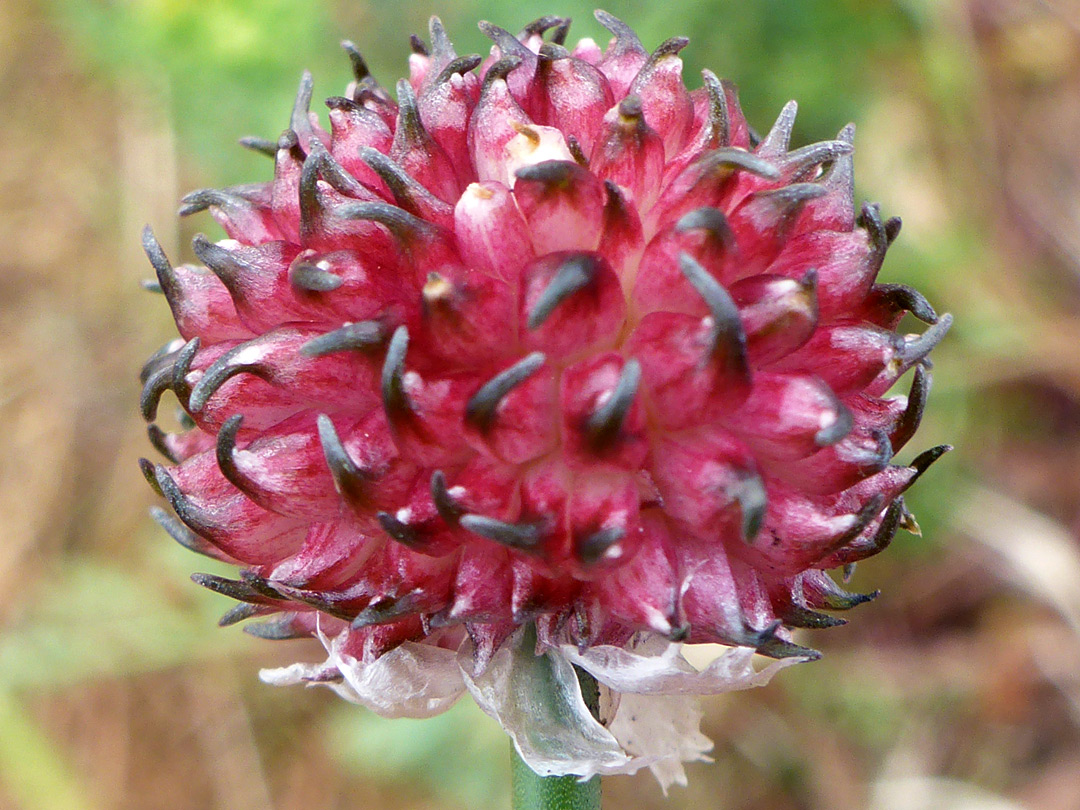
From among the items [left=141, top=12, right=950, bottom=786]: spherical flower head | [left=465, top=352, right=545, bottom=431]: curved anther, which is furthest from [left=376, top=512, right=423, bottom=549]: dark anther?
[left=465, top=352, right=545, bottom=431]: curved anther

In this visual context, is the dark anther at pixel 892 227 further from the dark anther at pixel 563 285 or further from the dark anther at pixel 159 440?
the dark anther at pixel 159 440

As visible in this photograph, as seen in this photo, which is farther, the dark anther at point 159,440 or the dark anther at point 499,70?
the dark anther at point 159,440

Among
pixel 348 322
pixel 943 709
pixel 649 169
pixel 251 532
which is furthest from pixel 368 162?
pixel 943 709

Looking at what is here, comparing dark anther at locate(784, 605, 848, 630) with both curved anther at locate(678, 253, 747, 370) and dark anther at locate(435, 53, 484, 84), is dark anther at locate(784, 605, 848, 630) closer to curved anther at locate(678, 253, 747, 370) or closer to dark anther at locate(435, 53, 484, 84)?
curved anther at locate(678, 253, 747, 370)

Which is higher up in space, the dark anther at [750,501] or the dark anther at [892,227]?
the dark anther at [892,227]

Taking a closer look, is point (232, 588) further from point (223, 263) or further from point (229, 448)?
point (223, 263)

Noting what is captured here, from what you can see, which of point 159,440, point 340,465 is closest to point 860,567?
point 159,440

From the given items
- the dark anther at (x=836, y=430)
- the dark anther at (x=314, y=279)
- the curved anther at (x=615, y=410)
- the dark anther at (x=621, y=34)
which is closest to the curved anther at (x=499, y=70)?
the dark anther at (x=621, y=34)
